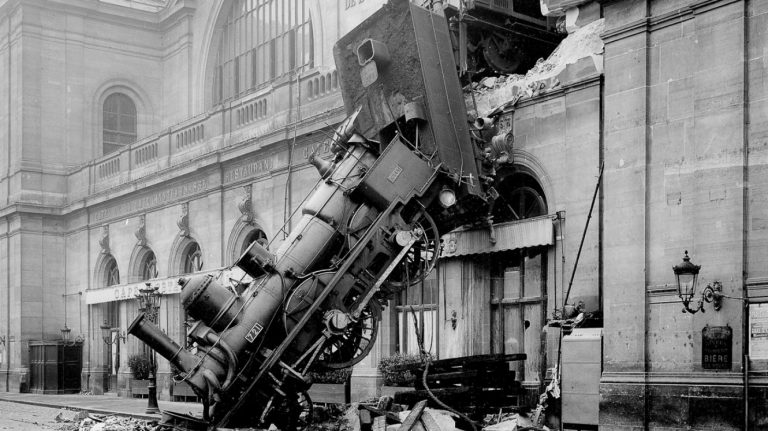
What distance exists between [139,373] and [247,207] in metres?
9.13

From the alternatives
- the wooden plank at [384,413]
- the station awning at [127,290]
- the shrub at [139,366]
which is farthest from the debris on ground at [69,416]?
the wooden plank at [384,413]

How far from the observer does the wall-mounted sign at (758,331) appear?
15.0 metres

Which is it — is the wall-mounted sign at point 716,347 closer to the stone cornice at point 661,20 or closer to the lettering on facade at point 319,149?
the stone cornice at point 661,20

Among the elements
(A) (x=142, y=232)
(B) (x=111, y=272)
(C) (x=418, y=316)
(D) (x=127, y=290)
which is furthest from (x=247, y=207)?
(B) (x=111, y=272)

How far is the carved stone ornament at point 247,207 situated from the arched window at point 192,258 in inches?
170

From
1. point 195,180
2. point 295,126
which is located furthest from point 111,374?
point 295,126

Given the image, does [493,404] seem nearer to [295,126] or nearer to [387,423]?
[387,423]

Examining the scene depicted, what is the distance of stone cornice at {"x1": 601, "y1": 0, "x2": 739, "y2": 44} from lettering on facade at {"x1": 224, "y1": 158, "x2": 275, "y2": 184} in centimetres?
1310

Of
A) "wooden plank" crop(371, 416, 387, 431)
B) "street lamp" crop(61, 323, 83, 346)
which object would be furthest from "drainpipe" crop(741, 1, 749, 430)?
"street lamp" crop(61, 323, 83, 346)

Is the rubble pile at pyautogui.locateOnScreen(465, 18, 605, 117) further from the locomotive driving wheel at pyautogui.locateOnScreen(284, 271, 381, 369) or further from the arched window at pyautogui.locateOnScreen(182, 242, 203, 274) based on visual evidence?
the arched window at pyautogui.locateOnScreen(182, 242, 203, 274)

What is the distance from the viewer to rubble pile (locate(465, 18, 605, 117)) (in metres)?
18.9

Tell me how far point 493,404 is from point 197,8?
27.4 m

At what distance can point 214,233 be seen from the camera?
3136 centimetres

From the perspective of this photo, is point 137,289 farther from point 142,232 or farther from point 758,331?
point 758,331
